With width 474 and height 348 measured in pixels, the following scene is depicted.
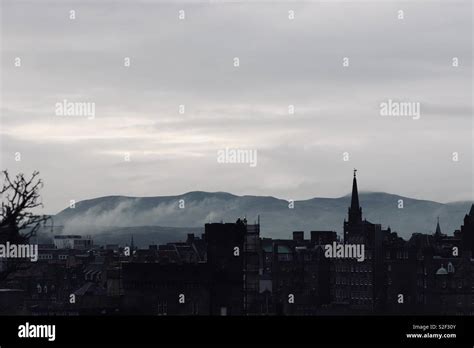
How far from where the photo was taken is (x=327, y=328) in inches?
1060

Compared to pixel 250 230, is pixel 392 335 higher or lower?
lower

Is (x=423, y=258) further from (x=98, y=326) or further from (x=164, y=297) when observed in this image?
(x=98, y=326)

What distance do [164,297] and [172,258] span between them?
1599cm

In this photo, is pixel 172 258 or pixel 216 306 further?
pixel 172 258

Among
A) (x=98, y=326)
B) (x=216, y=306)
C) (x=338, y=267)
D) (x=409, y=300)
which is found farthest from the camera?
(x=338, y=267)

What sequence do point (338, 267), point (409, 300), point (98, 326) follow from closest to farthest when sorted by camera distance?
point (98, 326), point (409, 300), point (338, 267)

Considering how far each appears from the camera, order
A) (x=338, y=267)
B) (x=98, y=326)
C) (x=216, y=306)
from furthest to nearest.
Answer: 1. (x=338, y=267)
2. (x=216, y=306)
3. (x=98, y=326)

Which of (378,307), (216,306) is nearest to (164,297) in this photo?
(216,306)

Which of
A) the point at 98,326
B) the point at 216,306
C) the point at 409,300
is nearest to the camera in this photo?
the point at 98,326

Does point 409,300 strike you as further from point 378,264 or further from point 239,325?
point 239,325

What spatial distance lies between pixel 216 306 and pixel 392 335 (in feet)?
439

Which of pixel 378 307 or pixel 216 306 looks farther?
pixel 378 307

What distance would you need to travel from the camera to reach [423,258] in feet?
584

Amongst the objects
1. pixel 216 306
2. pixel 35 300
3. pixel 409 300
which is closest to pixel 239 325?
pixel 216 306
